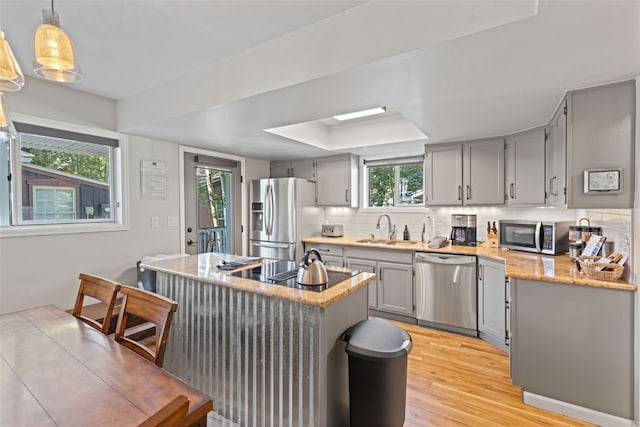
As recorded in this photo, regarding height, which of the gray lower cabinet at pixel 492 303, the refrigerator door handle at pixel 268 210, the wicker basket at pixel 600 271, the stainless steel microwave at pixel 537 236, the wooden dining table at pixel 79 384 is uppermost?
the refrigerator door handle at pixel 268 210

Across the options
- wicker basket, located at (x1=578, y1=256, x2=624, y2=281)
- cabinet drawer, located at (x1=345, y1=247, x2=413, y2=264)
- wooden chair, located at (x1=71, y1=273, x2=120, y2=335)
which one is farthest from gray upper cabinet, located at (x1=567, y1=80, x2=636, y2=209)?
wooden chair, located at (x1=71, y1=273, x2=120, y2=335)

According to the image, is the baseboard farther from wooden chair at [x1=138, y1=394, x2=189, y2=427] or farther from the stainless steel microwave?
wooden chair at [x1=138, y1=394, x2=189, y2=427]

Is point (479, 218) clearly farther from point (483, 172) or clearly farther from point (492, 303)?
point (492, 303)

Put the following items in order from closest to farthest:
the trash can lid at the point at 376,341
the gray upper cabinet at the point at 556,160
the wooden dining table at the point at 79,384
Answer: the wooden dining table at the point at 79,384 → the trash can lid at the point at 376,341 → the gray upper cabinet at the point at 556,160

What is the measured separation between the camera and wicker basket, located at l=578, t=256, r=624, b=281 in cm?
183

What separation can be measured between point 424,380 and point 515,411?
59 centimetres

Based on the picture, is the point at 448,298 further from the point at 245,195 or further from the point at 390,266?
the point at 245,195

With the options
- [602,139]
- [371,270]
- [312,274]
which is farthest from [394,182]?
[312,274]

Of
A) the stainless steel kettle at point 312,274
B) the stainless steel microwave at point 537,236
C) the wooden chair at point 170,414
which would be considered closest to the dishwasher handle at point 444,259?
the stainless steel microwave at point 537,236

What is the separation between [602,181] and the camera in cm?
188

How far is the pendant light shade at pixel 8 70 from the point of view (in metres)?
1.14

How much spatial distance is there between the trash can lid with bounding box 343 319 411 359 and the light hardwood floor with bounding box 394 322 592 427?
69cm

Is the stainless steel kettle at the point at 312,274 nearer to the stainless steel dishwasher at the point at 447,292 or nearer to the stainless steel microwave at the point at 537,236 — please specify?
→ the stainless steel dishwasher at the point at 447,292

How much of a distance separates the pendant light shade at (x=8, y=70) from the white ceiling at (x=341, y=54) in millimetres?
228
